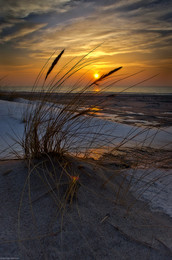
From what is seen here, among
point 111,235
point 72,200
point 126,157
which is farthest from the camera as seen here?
point 126,157

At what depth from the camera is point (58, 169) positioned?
4.18 ft

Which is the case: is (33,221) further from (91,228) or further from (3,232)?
(91,228)

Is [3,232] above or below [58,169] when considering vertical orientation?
below

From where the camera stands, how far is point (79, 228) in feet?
3.12

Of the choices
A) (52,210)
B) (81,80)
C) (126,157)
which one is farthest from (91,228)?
(126,157)

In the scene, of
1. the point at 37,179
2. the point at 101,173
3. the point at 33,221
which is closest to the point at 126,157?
the point at 101,173

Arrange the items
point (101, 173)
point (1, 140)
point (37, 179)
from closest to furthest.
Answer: point (37, 179) < point (101, 173) < point (1, 140)

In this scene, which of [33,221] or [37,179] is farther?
[37,179]

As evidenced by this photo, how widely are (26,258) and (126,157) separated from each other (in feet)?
4.70

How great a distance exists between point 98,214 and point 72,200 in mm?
141

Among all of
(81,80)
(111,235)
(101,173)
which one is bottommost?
(111,235)

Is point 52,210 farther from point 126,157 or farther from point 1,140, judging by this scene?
point 1,140

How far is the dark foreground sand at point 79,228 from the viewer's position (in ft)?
2.78

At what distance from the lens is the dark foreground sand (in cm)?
85
